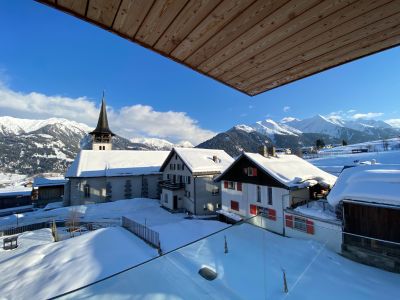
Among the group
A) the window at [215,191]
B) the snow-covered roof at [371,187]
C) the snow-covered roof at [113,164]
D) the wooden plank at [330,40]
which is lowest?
the window at [215,191]

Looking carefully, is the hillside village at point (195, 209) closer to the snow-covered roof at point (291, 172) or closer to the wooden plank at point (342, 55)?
the snow-covered roof at point (291, 172)

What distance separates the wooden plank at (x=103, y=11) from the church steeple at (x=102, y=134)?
4861cm

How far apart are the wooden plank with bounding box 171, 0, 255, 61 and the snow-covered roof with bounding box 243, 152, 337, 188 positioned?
1606cm

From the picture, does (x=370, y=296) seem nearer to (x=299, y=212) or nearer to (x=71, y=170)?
(x=299, y=212)

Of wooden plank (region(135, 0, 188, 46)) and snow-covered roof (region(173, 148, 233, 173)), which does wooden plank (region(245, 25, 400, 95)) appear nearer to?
wooden plank (region(135, 0, 188, 46))

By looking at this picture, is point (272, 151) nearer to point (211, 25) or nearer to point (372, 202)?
point (372, 202)

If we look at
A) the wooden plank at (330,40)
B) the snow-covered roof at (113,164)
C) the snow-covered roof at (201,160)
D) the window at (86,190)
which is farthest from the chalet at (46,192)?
the wooden plank at (330,40)

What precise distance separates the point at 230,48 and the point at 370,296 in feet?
19.4

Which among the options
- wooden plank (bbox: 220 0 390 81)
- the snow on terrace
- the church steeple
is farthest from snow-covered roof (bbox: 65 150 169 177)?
wooden plank (bbox: 220 0 390 81)

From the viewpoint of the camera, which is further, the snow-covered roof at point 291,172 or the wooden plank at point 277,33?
the snow-covered roof at point 291,172

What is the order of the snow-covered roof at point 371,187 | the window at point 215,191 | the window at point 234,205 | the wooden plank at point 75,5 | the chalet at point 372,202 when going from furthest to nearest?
the window at point 215,191, the window at point 234,205, the chalet at point 372,202, the snow-covered roof at point 371,187, the wooden plank at point 75,5

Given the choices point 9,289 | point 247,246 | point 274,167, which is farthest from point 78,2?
point 274,167

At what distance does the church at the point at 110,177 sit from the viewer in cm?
3145

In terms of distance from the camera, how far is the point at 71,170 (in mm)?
32844
